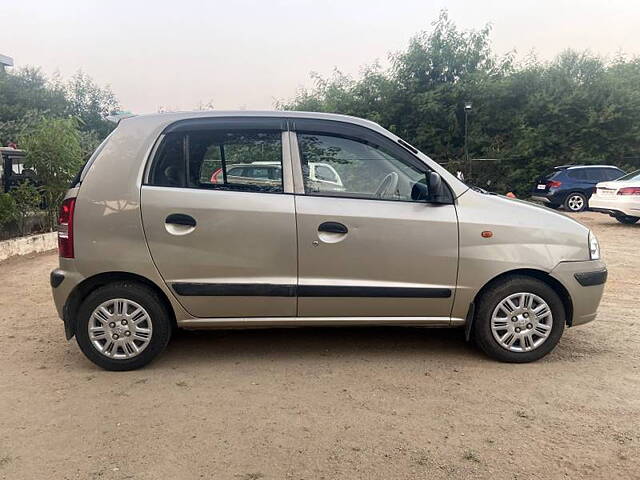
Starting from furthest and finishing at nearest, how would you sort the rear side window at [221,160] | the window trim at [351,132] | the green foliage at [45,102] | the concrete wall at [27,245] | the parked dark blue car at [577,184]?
1. the green foliage at [45,102]
2. the parked dark blue car at [577,184]
3. the concrete wall at [27,245]
4. the window trim at [351,132]
5. the rear side window at [221,160]

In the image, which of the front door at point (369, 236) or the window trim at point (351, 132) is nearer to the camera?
the front door at point (369, 236)

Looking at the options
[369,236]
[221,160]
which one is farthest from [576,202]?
[221,160]

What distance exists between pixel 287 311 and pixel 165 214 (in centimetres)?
111

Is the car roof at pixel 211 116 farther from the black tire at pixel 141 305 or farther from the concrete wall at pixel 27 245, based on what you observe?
the concrete wall at pixel 27 245

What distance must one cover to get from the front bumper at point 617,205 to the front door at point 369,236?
9.33 metres

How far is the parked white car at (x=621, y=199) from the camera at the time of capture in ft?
36.8

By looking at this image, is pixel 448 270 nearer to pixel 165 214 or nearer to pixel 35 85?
pixel 165 214

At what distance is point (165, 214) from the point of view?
3.69 m

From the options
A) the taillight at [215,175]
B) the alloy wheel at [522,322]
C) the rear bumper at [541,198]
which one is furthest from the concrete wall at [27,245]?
the rear bumper at [541,198]

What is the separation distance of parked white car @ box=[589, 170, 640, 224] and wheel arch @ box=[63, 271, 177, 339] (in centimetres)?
1077

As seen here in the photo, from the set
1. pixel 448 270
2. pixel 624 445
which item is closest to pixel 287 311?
pixel 448 270

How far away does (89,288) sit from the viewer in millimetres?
3801

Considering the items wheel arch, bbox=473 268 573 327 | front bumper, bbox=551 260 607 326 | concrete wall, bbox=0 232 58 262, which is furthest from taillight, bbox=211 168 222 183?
concrete wall, bbox=0 232 58 262

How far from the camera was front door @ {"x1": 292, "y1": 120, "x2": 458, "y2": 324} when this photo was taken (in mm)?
3746
